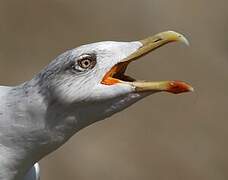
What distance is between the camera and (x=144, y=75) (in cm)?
389

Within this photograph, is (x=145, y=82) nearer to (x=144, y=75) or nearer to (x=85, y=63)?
(x=85, y=63)

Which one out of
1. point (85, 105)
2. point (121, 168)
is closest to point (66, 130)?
point (85, 105)

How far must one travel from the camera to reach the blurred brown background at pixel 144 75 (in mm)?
3443

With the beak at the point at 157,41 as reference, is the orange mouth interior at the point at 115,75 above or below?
below

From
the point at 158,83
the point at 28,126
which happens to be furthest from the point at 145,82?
the point at 28,126

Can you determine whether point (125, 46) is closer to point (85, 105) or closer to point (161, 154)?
point (85, 105)

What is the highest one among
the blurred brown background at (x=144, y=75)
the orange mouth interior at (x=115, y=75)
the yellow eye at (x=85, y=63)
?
the yellow eye at (x=85, y=63)

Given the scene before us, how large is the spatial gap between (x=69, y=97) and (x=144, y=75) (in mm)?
2300

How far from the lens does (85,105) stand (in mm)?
1613

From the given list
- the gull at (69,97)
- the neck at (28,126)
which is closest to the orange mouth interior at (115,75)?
the gull at (69,97)

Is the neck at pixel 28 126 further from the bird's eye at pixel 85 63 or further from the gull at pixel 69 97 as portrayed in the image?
the bird's eye at pixel 85 63

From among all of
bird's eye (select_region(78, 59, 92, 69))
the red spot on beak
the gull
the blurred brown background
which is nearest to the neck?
the gull

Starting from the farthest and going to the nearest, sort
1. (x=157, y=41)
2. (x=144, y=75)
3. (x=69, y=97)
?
(x=144, y=75), (x=157, y=41), (x=69, y=97)

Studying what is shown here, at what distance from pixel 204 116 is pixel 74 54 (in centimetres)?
220
